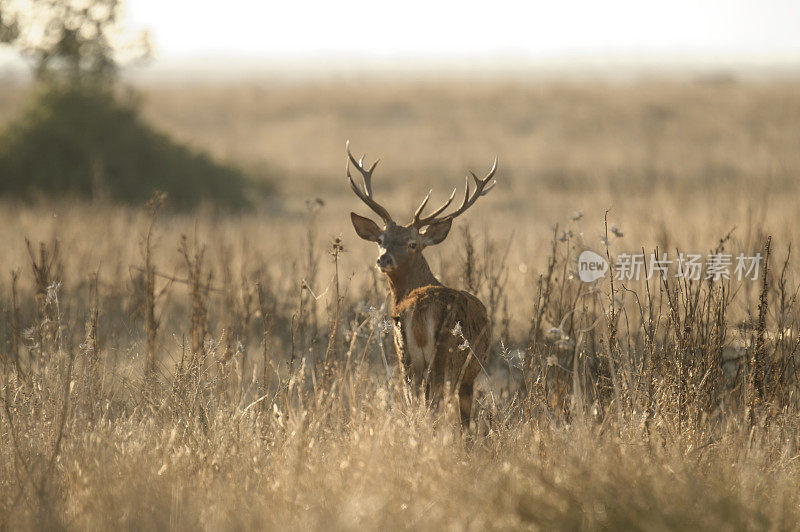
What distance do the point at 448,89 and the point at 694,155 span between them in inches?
759

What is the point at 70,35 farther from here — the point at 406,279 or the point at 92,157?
the point at 406,279

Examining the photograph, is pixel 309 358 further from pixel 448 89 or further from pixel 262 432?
pixel 448 89

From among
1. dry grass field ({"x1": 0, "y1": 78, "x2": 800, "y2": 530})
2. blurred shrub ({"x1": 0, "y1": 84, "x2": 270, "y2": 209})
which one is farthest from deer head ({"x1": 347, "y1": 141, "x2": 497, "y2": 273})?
blurred shrub ({"x1": 0, "y1": 84, "x2": 270, "y2": 209})

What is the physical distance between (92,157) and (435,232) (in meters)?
14.2

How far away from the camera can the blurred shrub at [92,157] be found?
57.8 feet

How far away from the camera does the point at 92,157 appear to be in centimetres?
1784

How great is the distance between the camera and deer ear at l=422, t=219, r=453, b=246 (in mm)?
5387

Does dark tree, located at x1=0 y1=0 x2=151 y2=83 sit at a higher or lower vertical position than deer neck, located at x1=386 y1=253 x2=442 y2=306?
higher

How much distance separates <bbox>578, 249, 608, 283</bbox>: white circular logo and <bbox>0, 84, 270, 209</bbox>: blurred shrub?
1218 centimetres

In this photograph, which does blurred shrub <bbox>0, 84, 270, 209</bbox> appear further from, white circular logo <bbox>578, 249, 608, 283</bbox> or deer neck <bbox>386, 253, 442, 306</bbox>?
deer neck <bbox>386, 253, 442, 306</bbox>

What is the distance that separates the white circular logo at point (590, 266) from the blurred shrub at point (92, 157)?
12.2m

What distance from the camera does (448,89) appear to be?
139 feet

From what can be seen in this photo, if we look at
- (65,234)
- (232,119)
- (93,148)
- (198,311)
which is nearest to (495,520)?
(198,311)

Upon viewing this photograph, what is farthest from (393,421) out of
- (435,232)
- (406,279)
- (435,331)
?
(435,232)
